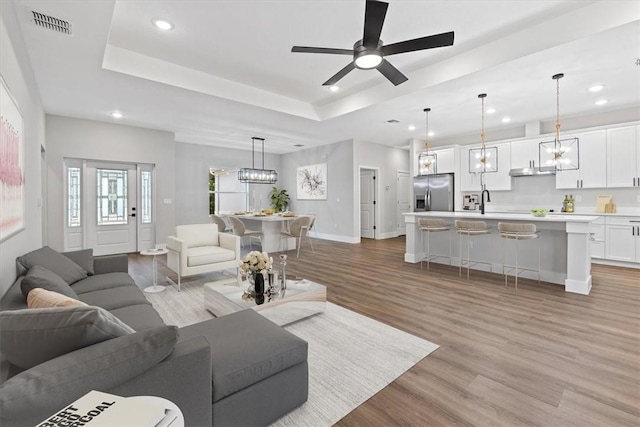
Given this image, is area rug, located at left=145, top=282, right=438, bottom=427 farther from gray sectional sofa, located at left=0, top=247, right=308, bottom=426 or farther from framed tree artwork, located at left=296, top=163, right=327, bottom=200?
framed tree artwork, located at left=296, top=163, right=327, bottom=200

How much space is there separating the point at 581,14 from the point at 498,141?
4.14 meters

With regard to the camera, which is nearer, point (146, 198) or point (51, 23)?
point (51, 23)

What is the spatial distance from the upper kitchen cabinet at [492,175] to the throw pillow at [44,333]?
25.3 ft

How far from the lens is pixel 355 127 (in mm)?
6781

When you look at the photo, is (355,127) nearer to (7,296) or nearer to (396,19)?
(396,19)

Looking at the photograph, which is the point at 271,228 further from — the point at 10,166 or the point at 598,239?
the point at 598,239

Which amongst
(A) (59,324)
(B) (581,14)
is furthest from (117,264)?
(B) (581,14)

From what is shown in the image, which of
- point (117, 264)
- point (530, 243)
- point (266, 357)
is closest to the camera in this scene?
point (266, 357)

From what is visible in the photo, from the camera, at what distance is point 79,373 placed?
1029 mm

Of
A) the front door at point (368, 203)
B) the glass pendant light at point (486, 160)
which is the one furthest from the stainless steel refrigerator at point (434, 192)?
the front door at point (368, 203)

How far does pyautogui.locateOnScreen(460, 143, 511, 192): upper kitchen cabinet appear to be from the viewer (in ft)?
22.4

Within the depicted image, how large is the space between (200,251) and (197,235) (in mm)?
380

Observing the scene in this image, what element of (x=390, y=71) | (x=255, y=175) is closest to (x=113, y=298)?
(x=390, y=71)

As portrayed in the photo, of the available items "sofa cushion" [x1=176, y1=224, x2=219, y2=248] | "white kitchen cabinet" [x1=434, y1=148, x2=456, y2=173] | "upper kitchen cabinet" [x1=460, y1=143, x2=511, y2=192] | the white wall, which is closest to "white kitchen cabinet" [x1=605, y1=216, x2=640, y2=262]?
"upper kitchen cabinet" [x1=460, y1=143, x2=511, y2=192]
